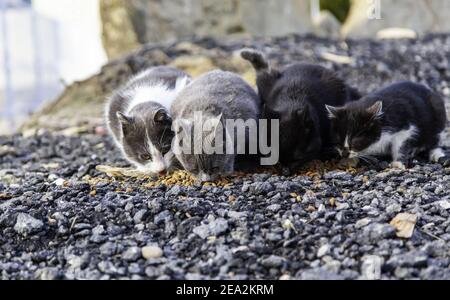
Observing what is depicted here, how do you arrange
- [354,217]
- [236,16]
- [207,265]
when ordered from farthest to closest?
[236,16] < [354,217] < [207,265]

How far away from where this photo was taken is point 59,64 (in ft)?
47.4

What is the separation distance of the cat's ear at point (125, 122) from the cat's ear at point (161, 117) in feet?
0.98

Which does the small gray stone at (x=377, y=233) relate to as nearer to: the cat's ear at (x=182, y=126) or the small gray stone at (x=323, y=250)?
the small gray stone at (x=323, y=250)

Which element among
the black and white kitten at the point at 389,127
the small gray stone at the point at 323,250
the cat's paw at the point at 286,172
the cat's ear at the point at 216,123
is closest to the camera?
the small gray stone at the point at 323,250

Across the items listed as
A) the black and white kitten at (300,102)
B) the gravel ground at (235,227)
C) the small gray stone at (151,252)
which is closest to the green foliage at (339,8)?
the black and white kitten at (300,102)

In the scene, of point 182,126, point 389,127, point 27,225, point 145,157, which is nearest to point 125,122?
point 145,157

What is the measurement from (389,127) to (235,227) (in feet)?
7.56

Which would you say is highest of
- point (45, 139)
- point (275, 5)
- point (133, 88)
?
point (275, 5)

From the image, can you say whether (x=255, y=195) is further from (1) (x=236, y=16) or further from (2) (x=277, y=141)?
(1) (x=236, y=16)

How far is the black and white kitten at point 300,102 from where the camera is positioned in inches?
222

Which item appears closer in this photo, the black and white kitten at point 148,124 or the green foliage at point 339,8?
the black and white kitten at point 148,124
